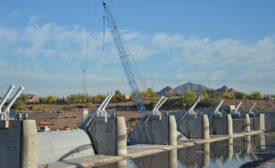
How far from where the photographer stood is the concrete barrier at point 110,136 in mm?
39156

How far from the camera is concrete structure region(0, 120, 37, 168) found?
91.0 feet

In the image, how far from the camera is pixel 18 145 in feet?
91.9

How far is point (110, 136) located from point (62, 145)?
230 inches

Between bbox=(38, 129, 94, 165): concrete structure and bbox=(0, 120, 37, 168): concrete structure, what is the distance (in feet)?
16.9

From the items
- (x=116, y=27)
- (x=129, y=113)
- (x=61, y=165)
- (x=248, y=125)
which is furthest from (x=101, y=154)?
(x=129, y=113)

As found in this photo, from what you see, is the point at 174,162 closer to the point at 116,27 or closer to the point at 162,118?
the point at 162,118

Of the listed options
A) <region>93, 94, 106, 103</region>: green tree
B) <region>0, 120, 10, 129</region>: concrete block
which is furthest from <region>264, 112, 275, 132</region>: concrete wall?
<region>93, 94, 106, 103</region>: green tree

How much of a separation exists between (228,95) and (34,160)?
133677mm

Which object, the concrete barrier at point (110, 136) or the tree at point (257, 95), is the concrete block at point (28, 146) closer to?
the concrete barrier at point (110, 136)

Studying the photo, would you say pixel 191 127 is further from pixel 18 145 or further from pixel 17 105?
pixel 17 105

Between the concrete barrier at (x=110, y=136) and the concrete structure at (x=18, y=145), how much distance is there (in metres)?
12.5

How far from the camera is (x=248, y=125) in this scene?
76750mm

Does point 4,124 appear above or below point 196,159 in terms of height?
above

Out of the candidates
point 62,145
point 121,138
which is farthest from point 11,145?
point 121,138
